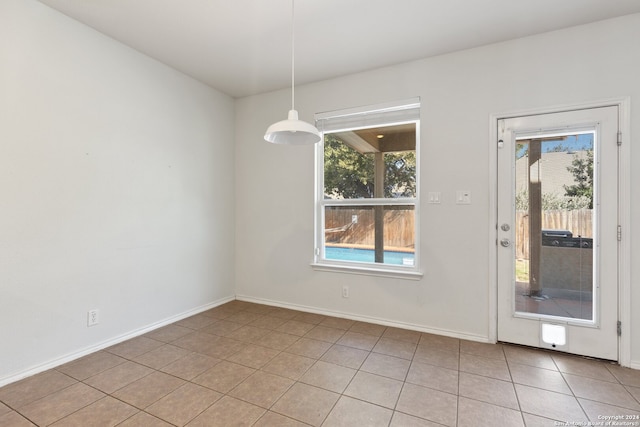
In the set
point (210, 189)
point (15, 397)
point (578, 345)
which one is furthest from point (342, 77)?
point (15, 397)

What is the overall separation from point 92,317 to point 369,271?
101 inches

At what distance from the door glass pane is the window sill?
91cm

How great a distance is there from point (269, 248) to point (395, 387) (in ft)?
7.40

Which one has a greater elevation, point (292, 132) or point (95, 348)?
point (292, 132)

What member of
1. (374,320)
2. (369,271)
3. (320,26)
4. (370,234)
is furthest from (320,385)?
(320,26)

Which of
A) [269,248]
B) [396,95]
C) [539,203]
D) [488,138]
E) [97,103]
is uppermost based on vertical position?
[396,95]

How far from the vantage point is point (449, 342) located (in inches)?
109

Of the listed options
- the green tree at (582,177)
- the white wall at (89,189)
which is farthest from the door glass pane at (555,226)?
the white wall at (89,189)

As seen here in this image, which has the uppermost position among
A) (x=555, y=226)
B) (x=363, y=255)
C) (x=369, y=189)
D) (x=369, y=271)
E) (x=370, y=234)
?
(x=369, y=189)

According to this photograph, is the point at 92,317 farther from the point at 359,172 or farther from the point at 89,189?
the point at 359,172

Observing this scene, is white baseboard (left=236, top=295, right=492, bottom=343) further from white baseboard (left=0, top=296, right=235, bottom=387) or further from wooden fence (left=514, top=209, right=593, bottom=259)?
wooden fence (left=514, top=209, right=593, bottom=259)

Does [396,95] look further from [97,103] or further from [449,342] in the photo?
[97,103]

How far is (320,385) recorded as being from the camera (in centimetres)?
208

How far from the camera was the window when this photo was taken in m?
3.15
